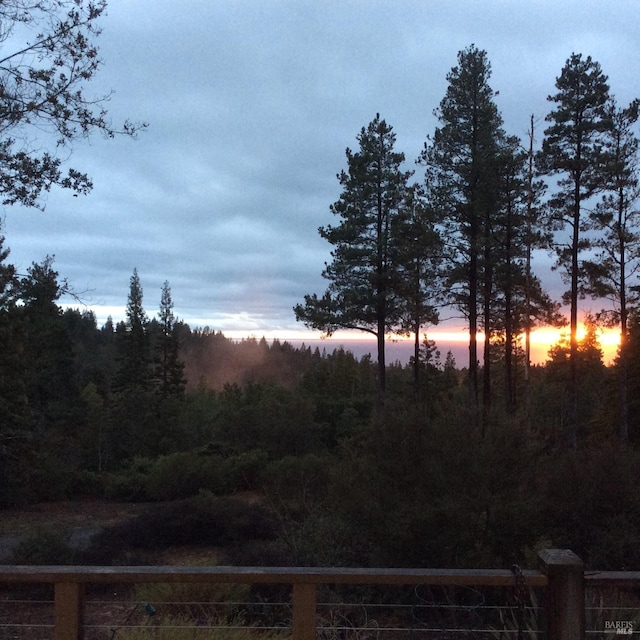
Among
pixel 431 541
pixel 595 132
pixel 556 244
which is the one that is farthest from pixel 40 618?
pixel 595 132

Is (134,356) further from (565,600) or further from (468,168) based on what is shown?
(565,600)

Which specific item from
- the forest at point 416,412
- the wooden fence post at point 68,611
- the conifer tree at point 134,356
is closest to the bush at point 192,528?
the forest at point 416,412

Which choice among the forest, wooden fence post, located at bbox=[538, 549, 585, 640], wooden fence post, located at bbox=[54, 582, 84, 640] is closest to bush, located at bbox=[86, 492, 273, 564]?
the forest

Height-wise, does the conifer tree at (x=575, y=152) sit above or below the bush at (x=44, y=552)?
above

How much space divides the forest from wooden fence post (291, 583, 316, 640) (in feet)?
16.2

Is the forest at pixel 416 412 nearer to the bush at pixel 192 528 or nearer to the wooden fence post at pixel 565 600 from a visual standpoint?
the bush at pixel 192 528

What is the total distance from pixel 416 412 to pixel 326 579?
5.87 meters

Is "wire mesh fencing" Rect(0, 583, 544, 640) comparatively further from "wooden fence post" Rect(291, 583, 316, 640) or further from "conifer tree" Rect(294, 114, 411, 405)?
"conifer tree" Rect(294, 114, 411, 405)

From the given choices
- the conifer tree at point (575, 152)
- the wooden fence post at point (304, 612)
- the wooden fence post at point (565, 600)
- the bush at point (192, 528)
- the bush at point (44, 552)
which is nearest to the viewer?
the wooden fence post at point (565, 600)

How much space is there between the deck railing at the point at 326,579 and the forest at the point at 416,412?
15.5 feet

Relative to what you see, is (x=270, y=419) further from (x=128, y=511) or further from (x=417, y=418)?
(x=417, y=418)

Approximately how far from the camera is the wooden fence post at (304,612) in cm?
286

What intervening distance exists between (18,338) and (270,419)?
11.5m

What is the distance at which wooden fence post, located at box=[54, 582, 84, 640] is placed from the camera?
9.46ft
